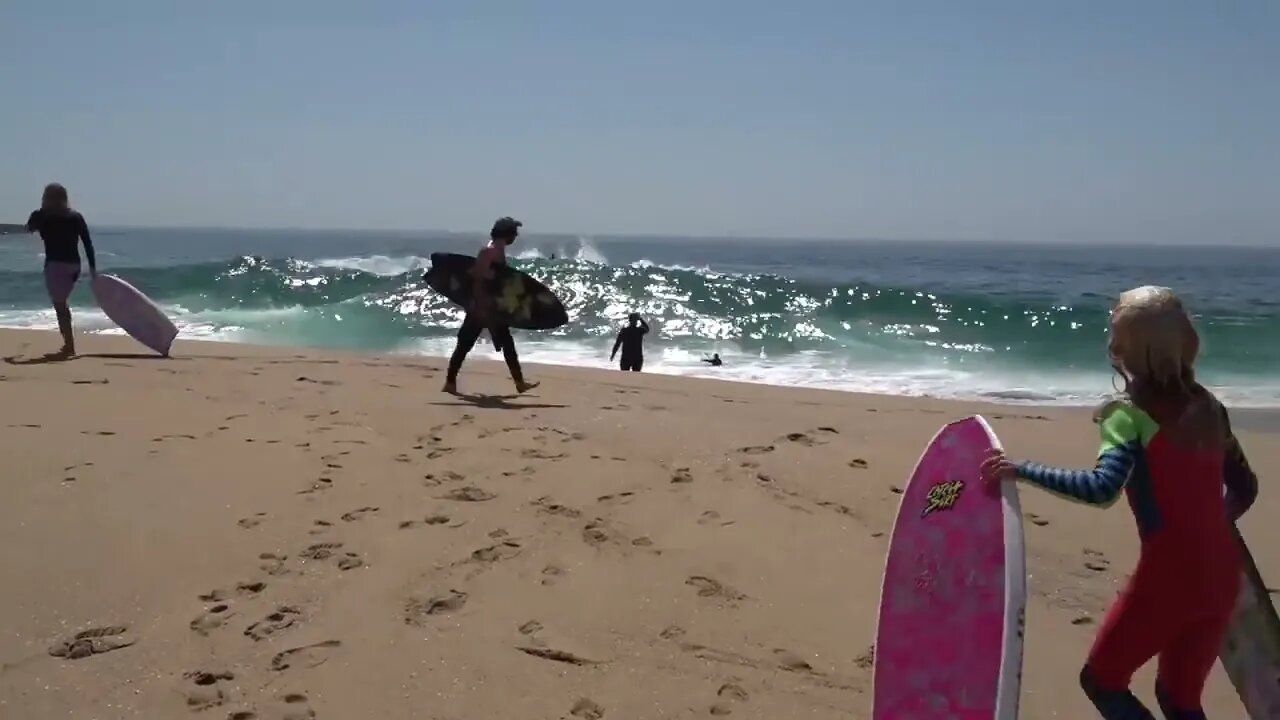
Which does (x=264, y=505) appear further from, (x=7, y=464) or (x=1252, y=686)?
(x=1252, y=686)

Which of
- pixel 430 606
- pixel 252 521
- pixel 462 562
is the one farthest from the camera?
pixel 252 521

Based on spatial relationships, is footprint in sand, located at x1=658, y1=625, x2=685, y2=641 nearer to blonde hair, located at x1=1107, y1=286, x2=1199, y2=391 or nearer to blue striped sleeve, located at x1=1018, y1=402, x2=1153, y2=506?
blue striped sleeve, located at x1=1018, y1=402, x2=1153, y2=506

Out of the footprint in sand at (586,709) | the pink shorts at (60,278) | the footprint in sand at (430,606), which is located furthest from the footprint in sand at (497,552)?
the pink shorts at (60,278)

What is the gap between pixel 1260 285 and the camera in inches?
1624

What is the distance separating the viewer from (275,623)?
333 cm

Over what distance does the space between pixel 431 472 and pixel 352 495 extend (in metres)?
0.50

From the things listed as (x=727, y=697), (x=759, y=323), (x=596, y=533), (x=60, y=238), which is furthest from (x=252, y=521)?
(x=759, y=323)

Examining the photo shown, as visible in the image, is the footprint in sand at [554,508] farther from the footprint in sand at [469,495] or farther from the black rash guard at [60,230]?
the black rash guard at [60,230]

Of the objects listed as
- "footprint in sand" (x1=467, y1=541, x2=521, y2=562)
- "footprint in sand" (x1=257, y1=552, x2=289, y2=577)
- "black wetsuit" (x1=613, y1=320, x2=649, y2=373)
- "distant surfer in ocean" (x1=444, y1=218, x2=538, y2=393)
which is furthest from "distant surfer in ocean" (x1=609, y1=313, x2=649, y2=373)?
"footprint in sand" (x1=257, y1=552, x2=289, y2=577)

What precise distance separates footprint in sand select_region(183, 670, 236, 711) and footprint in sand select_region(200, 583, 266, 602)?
0.53 metres

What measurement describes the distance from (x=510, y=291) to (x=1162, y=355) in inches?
262

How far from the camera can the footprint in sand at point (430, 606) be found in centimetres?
343

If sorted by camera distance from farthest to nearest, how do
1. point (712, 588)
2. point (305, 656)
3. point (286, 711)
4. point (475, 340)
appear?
point (475, 340) < point (712, 588) < point (305, 656) < point (286, 711)

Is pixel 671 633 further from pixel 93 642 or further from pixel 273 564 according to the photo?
pixel 93 642
